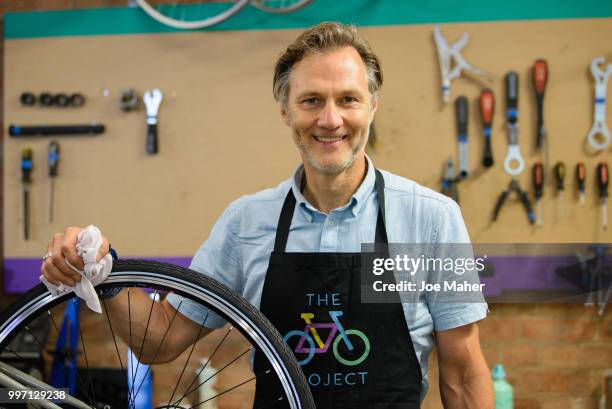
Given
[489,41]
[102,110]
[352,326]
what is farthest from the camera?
[102,110]

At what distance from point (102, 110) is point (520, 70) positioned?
174 centimetres

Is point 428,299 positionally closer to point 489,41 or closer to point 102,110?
point 489,41

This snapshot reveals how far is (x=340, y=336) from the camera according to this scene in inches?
55.5

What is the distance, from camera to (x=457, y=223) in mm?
1443

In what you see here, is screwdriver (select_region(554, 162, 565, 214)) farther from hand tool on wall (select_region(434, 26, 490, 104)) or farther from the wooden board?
hand tool on wall (select_region(434, 26, 490, 104))

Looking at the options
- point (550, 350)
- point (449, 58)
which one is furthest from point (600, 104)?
point (550, 350)

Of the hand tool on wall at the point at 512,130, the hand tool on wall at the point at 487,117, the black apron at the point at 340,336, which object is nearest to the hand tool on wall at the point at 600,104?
the hand tool on wall at the point at 512,130

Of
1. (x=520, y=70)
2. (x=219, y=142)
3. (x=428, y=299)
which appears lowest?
(x=428, y=299)

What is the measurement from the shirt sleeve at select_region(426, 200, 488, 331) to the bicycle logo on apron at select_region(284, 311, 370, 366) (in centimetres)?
17

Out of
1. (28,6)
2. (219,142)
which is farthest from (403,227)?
(28,6)

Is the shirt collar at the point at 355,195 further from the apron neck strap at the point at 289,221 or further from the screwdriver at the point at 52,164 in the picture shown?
the screwdriver at the point at 52,164

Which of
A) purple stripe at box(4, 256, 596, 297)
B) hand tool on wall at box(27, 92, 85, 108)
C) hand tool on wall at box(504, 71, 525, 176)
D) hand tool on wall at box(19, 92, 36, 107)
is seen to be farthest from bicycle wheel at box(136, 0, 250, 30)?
purple stripe at box(4, 256, 596, 297)

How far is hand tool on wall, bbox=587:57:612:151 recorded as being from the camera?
2.58m

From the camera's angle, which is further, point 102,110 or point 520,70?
point 102,110
